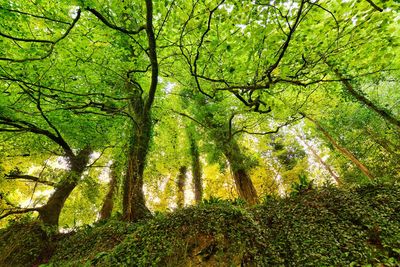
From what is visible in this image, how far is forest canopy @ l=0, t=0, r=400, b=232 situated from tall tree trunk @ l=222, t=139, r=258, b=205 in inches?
1.5

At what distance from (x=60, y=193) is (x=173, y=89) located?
8.60 metres

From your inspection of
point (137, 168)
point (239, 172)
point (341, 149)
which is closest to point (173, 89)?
point (239, 172)

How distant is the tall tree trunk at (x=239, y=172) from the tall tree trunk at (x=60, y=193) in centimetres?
499

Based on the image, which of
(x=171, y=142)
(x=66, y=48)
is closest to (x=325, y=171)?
(x=171, y=142)

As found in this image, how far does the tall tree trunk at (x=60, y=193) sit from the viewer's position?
6.82m

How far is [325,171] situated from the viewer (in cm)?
1709

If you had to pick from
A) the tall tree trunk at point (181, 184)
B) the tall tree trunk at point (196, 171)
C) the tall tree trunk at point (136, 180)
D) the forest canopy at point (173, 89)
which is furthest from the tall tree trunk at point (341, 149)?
the tall tree trunk at point (136, 180)

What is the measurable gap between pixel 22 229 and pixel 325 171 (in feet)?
59.9

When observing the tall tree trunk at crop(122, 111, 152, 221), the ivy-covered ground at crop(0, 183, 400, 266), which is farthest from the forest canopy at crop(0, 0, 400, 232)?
the ivy-covered ground at crop(0, 183, 400, 266)

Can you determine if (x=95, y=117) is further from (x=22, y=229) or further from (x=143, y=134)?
(x=22, y=229)

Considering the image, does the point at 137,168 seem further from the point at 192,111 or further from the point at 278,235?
the point at 192,111

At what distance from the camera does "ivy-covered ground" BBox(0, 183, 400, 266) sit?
3.32 metres

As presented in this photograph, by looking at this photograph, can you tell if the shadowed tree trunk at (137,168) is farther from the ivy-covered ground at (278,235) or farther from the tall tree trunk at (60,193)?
the tall tree trunk at (60,193)

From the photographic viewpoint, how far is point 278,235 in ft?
12.6
